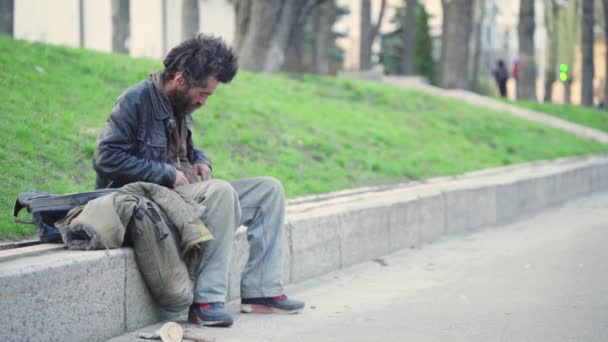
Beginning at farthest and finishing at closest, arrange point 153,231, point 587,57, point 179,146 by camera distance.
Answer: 1. point 587,57
2. point 179,146
3. point 153,231

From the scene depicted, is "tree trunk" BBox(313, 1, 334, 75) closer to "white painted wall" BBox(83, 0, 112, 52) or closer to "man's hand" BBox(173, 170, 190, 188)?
"white painted wall" BBox(83, 0, 112, 52)

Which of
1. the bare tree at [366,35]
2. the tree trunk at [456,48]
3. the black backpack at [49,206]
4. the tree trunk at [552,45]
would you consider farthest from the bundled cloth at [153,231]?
the tree trunk at [552,45]

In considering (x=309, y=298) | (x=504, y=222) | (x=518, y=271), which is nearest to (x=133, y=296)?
(x=309, y=298)

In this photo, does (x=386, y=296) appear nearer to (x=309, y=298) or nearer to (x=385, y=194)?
(x=309, y=298)

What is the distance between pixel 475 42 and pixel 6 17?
29.1 metres

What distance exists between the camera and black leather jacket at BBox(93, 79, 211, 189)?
607cm

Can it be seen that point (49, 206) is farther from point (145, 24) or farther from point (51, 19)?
point (145, 24)

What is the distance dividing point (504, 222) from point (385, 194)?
101 inches

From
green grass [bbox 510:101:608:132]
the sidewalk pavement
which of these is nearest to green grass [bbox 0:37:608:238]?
the sidewalk pavement

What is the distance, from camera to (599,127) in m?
26.9

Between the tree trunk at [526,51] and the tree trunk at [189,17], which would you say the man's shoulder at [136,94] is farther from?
the tree trunk at [526,51]

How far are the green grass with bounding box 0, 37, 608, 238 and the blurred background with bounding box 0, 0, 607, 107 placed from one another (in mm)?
1232

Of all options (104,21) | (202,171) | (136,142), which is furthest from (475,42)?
(136,142)

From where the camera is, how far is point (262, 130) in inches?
483
